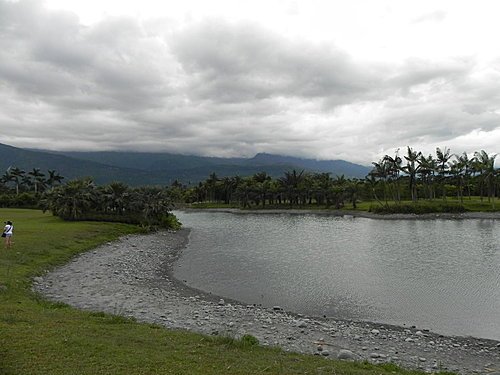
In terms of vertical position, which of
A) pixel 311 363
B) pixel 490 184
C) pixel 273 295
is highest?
pixel 490 184

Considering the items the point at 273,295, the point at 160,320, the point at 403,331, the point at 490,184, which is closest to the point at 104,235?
the point at 273,295

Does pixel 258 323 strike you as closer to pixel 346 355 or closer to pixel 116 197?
pixel 346 355

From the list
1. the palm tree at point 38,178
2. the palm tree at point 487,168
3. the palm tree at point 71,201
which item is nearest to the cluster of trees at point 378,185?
the palm tree at point 487,168

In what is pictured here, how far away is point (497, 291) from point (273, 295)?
1722 cm

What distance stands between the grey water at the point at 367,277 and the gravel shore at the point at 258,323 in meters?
2.48

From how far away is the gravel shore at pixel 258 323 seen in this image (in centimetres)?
1747

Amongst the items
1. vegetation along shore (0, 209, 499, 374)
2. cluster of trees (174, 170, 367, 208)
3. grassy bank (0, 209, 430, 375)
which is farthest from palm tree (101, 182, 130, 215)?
cluster of trees (174, 170, 367, 208)

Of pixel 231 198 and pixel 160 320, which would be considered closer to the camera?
pixel 160 320

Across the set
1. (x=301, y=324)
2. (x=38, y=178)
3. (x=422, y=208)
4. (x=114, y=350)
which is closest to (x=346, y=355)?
(x=301, y=324)

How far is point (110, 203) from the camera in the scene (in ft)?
248

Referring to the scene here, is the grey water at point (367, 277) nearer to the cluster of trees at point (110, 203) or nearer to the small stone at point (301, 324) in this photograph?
the small stone at point (301, 324)

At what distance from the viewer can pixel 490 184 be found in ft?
404

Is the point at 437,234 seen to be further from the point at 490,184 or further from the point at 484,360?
the point at 490,184

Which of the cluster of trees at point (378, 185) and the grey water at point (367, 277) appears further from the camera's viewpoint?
the cluster of trees at point (378, 185)
